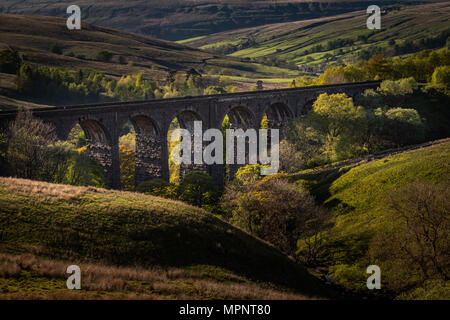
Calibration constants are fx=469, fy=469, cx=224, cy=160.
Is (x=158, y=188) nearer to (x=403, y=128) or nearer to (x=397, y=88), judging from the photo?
(x=403, y=128)

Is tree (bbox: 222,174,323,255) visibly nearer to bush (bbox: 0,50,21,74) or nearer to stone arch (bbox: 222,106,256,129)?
stone arch (bbox: 222,106,256,129)

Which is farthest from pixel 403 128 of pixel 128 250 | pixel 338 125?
pixel 128 250

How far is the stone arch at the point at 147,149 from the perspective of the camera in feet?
209

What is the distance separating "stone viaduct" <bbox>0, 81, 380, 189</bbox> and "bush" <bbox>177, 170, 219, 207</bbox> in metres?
7.53

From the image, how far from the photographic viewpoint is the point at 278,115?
293 ft

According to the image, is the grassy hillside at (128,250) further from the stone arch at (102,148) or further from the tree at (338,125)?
the tree at (338,125)

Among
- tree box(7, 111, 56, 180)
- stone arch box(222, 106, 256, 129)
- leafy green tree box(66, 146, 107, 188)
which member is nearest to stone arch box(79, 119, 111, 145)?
leafy green tree box(66, 146, 107, 188)

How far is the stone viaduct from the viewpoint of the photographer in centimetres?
5328

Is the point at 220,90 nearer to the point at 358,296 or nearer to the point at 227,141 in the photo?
the point at 227,141

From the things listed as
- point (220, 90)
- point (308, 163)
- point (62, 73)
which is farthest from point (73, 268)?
point (220, 90)

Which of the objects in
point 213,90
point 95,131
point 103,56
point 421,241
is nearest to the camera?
point 421,241

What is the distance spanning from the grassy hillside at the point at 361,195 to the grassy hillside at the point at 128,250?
29.9 ft

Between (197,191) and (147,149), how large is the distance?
40.1 feet

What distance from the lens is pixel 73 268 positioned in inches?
903
